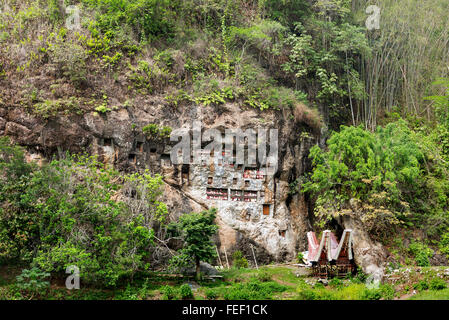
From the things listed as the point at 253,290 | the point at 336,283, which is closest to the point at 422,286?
the point at 336,283

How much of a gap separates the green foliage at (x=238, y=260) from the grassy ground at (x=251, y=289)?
5.68 feet

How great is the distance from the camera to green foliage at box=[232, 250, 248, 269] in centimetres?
1655

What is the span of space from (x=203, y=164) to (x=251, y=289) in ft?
20.3

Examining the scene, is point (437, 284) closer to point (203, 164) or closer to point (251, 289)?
point (251, 289)

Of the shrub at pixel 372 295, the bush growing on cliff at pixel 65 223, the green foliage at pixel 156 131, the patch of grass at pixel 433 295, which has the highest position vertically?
the green foliage at pixel 156 131

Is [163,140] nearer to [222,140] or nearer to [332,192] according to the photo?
[222,140]

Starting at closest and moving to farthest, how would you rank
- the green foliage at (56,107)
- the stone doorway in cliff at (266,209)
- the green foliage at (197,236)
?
the green foliage at (197,236), the green foliage at (56,107), the stone doorway in cliff at (266,209)

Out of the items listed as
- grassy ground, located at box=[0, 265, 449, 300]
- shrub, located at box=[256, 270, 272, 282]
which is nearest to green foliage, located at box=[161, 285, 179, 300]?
grassy ground, located at box=[0, 265, 449, 300]

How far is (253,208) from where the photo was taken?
17969mm

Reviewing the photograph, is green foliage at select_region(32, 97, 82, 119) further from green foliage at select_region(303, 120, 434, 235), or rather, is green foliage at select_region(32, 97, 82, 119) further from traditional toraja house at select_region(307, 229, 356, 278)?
traditional toraja house at select_region(307, 229, 356, 278)

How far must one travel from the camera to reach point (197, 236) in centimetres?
1408

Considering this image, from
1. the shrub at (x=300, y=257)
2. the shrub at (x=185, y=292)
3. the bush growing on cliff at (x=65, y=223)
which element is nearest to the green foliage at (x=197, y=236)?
the bush growing on cliff at (x=65, y=223)

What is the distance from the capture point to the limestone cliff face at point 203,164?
16156 millimetres

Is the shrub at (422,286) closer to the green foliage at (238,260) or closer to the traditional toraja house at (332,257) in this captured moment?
the traditional toraja house at (332,257)
